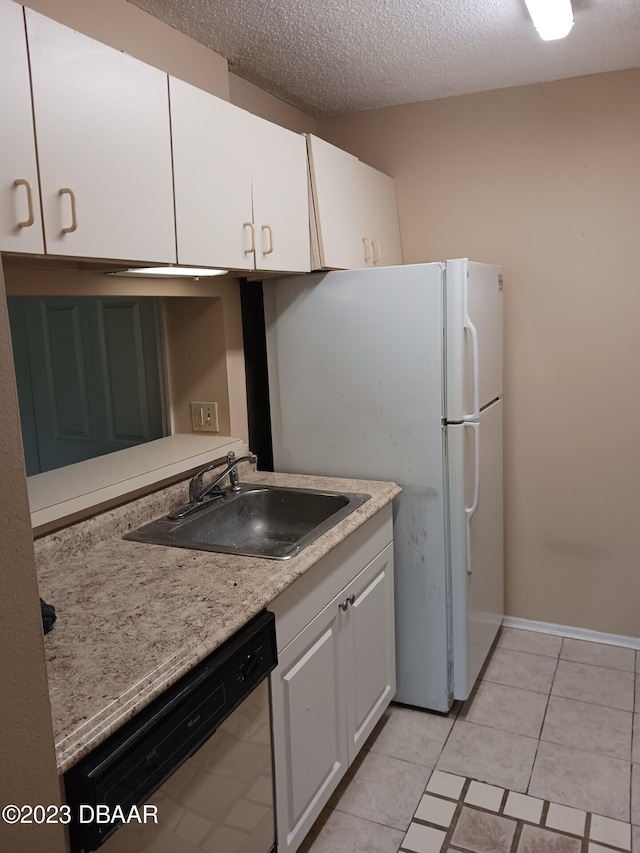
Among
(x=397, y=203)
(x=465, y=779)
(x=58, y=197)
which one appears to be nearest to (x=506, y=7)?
(x=397, y=203)

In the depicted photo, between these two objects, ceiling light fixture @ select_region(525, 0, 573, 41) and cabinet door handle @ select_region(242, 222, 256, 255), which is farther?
cabinet door handle @ select_region(242, 222, 256, 255)

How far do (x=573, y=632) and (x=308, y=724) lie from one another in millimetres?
1761

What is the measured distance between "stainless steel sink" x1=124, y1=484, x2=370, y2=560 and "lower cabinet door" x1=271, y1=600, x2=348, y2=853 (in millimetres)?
377

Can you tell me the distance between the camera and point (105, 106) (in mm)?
1548

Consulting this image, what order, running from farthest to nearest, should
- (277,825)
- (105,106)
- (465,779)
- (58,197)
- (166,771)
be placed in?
(465,779)
(277,825)
(105,106)
(58,197)
(166,771)

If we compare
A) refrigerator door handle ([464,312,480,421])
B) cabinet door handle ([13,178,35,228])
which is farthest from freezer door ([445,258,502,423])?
cabinet door handle ([13,178,35,228])

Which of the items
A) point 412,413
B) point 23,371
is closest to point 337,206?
point 412,413

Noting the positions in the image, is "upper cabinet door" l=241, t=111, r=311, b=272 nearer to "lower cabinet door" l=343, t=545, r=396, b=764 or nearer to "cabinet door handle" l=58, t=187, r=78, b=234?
"cabinet door handle" l=58, t=187, r=78, b=234

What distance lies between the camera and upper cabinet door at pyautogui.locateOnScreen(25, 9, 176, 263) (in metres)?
1.41

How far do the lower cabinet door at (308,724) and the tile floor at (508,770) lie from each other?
0.19 meters

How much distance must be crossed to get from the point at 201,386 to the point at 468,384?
102cm

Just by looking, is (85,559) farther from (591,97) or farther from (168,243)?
(591,97)

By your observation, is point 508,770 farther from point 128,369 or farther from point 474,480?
point 128,369

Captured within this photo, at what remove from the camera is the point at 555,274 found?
2965 mm
